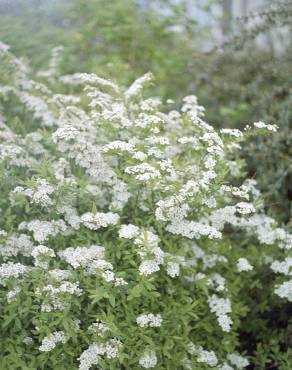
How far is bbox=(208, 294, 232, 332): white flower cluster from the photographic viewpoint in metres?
3.04

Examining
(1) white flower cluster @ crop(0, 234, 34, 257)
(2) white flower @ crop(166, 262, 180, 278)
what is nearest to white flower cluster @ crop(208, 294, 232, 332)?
(2) white flower @ crop(166, 262, 180, 278)

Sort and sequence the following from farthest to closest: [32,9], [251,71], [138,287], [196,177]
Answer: [32,9] → [251,71] → [196,177] → [138,287]

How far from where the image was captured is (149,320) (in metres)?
2.72

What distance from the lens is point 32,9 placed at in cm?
570

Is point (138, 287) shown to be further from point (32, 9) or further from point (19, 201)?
point (32, 9)

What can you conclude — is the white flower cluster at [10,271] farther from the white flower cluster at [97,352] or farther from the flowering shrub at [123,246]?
the white flower cluster at [97,352]

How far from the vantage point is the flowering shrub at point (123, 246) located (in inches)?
105

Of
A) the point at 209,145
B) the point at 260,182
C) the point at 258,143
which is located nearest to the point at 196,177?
the point at 209,145

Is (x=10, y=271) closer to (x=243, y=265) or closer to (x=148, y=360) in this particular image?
(x=148, y=360)

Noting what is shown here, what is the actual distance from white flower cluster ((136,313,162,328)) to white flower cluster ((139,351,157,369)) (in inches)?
4.9

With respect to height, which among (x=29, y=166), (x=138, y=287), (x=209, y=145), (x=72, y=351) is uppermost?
(x=209, y=145)

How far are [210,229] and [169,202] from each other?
10.1 inches

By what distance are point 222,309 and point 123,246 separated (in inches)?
26.7

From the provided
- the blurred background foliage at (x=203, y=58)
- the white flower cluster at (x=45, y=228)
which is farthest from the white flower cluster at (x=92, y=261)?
the blurred background foliage at (x=203, y=58)
